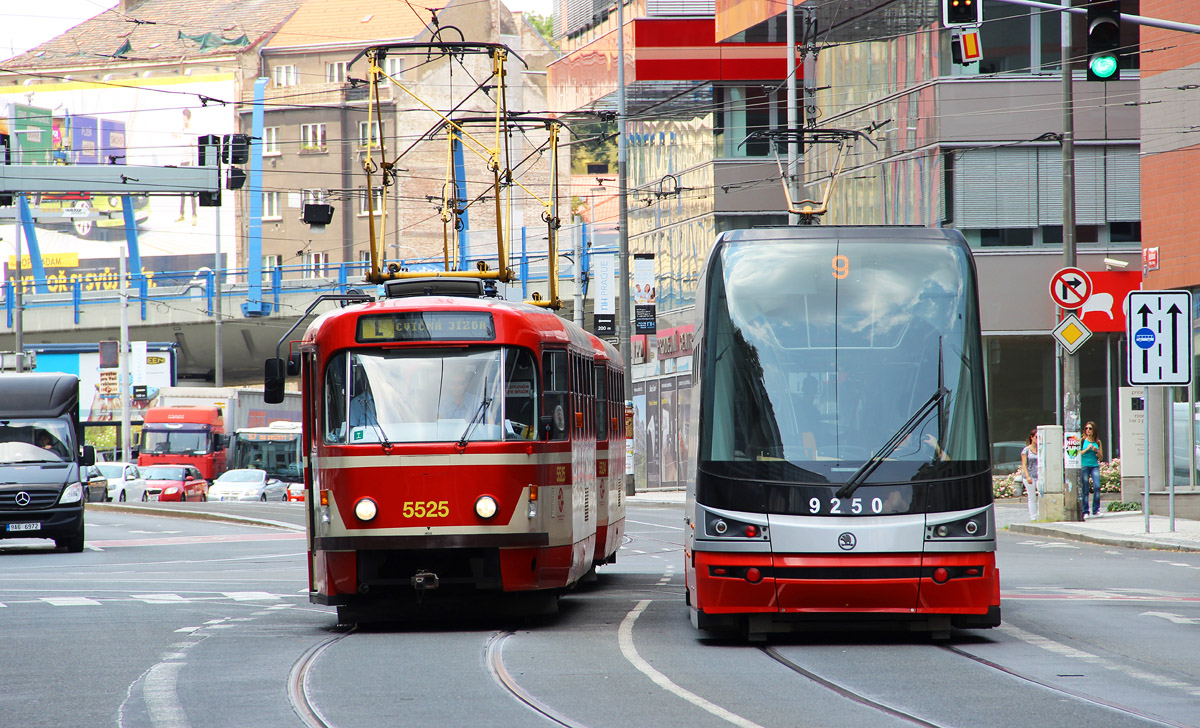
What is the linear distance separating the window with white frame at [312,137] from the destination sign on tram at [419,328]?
79999 millimetres

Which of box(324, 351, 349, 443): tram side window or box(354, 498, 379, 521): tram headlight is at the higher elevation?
box(324, 351, 349, 443): tram side window

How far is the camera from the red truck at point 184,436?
60406 mm

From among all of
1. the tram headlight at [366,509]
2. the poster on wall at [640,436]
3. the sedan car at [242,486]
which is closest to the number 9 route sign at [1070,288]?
the tram headlight at [366,509]

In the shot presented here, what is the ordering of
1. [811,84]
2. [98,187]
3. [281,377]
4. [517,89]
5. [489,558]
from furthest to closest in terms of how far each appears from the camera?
[517,89]
[811,84]
[98,187]
[281,377]
[489,558]

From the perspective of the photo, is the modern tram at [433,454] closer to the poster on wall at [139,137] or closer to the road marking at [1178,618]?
the road marking at [1178,618]

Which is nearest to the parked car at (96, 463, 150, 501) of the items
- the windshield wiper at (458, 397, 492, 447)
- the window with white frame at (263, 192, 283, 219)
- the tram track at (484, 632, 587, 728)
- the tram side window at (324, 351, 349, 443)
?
the tram side window at (324, 351, 349, 443)

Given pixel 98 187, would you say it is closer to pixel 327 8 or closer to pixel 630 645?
pixel 630 645

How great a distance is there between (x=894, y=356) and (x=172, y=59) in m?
90.6

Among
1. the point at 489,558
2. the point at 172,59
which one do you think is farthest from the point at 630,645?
the point at 172,59

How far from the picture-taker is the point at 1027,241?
132 feet

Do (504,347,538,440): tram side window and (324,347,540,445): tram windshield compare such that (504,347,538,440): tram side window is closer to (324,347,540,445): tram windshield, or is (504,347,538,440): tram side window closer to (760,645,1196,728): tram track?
(324,347,540,445): tram windshield

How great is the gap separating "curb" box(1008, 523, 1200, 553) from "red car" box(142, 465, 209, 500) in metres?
32.2

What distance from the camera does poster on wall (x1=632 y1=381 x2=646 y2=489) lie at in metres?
57.2

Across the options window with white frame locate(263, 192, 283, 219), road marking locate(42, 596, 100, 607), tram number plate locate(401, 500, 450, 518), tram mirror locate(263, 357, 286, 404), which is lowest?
road marking locate(42, 596, 100, 607)
